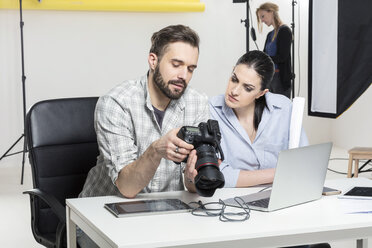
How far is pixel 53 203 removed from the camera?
1.98 meters

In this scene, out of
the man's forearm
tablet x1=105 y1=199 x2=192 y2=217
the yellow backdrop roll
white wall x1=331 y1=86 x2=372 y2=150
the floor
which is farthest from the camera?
white wall x1=331 y1=86 x2=372 y2=150

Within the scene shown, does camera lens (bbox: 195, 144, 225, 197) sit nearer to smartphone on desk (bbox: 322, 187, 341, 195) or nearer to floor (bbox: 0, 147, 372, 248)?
smartphone on desk (bbox: 322, 187, 341, 195)

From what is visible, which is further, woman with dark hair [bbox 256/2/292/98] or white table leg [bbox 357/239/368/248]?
woman with dark hair [bbox 256/2/292/98]

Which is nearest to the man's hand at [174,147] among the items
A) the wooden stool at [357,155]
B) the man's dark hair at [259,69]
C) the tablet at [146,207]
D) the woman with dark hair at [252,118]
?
the tablet at [146,207]

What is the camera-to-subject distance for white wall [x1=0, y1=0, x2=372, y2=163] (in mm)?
5898

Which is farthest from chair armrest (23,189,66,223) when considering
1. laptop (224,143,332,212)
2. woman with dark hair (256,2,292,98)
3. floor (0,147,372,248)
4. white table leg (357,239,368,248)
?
woman with dark hair (256,2,292,98)

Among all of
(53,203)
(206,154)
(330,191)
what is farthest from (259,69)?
(53,203)

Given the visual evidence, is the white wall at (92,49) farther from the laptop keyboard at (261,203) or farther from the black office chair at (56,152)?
the laptop keyboard at (261,203)

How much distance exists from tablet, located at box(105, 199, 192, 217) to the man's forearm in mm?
63

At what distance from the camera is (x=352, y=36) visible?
2.02 meters

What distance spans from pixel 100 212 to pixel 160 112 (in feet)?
1.73

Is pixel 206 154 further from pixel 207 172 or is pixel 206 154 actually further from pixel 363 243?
pixel 363 243

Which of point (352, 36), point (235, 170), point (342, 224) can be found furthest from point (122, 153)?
point (352, 36)

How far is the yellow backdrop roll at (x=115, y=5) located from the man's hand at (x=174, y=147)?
451 cm
